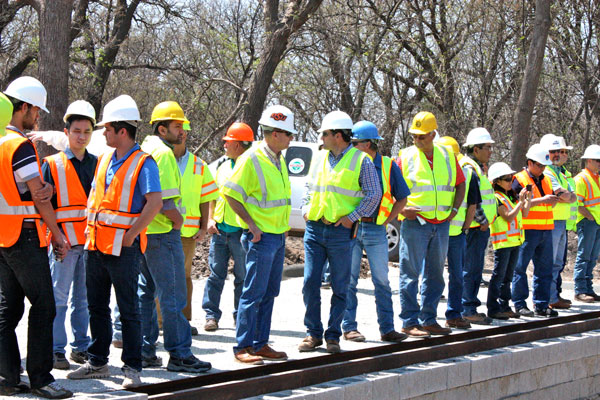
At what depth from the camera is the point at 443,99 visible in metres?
21.1

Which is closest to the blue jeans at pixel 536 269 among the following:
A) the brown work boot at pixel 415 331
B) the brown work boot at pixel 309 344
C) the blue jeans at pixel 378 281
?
the brown work boot at pixel 415 331

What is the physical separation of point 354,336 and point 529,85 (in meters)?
10.2

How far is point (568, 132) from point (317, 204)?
15.4 metres

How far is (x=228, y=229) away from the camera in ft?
30.1

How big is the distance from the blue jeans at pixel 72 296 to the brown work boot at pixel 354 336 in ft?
8.87

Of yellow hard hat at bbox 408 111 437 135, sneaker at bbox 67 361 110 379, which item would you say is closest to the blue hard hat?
yellow hard hat at bbox 408 111 437 135

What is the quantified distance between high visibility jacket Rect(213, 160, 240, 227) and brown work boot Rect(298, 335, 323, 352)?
5.31ft

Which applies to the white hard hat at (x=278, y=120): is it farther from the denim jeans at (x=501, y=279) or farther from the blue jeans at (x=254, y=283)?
the denim jeans at (x=501, y=279)

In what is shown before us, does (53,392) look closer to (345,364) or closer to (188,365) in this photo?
(188,365)

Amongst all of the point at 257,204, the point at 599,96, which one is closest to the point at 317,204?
the point at 257,204

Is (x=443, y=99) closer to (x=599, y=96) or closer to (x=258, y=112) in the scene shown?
(x=599, y=96)

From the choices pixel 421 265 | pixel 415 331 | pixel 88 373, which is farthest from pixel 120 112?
pixel 415 331

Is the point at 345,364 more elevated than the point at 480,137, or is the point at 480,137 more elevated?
the point at 480,137

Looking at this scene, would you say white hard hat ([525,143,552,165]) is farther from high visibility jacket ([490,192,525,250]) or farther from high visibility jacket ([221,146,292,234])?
high visibility jacket ([221,146,292,234])
